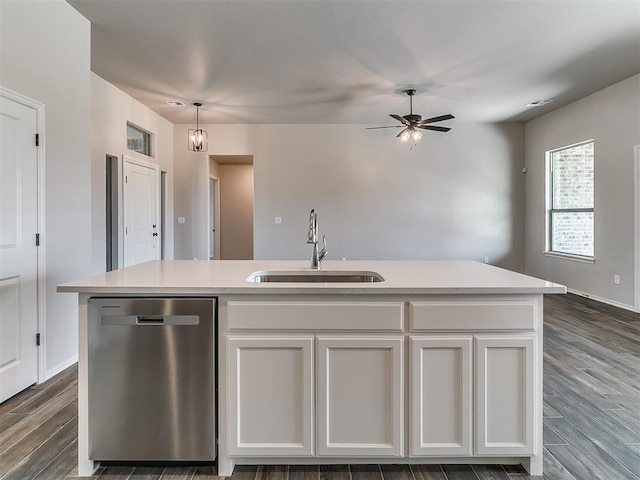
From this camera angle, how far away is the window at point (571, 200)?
536cm

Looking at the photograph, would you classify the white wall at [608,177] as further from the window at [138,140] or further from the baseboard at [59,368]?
the window at [138,140]

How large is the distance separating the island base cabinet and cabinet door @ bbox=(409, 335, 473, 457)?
6cm

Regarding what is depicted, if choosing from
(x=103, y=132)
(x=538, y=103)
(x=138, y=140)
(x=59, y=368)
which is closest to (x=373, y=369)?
(x=59, y=368)

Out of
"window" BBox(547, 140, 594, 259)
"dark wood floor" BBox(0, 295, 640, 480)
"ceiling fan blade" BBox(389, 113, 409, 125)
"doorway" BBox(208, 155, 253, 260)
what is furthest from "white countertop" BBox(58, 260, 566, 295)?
"doorway" BBox(208, 155, 253, 260)

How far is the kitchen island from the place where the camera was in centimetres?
164

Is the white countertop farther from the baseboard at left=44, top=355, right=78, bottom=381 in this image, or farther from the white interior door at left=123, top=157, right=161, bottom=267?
the white interior door at left=123, top=157, right=161, bottom=267

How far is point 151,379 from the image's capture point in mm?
1659

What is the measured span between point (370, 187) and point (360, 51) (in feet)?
10.1

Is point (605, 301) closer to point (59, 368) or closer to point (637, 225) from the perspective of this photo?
point (637, 225)

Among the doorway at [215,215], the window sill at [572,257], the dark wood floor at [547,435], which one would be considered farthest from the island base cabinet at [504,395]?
the doorway at [215,215]

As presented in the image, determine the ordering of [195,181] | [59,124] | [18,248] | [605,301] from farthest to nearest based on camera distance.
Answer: [195,181] < [605,301] < [59,124] < [18,248]

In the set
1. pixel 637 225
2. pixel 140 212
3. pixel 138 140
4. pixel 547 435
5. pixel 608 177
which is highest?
pixel 138 140

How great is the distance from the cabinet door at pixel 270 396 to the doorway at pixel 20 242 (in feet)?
5.79

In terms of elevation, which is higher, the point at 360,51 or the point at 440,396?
the point at 360,51
